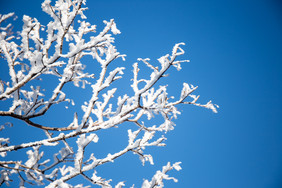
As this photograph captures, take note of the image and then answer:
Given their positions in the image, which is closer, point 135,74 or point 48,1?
point 48,1

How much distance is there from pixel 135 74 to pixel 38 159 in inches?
93.8

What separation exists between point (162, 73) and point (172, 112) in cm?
86

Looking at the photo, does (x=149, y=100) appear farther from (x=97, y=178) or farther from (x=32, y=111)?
(x=32, y=111)

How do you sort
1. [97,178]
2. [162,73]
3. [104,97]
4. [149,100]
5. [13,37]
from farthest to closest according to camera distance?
1. [13,37]
2. [104,97]
3. [149,100]
4. [97,178]
5. [162,73]

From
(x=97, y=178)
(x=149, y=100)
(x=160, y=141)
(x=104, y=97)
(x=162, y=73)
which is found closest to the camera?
(x=162, y=73)

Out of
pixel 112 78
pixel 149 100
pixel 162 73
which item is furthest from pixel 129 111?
pixel 162 73

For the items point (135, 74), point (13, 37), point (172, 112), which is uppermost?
point (13, 37)

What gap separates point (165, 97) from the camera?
2.49 meters

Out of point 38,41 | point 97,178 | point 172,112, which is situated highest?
point 38,41

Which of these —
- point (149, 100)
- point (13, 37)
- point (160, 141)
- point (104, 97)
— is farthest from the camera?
point (13, 37)

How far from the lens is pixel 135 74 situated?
2594 millimetres

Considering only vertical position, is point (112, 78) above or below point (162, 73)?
above

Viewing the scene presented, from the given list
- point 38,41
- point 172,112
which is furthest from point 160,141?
point 38,41

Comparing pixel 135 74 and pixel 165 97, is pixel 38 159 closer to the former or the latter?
pixel 135 74
